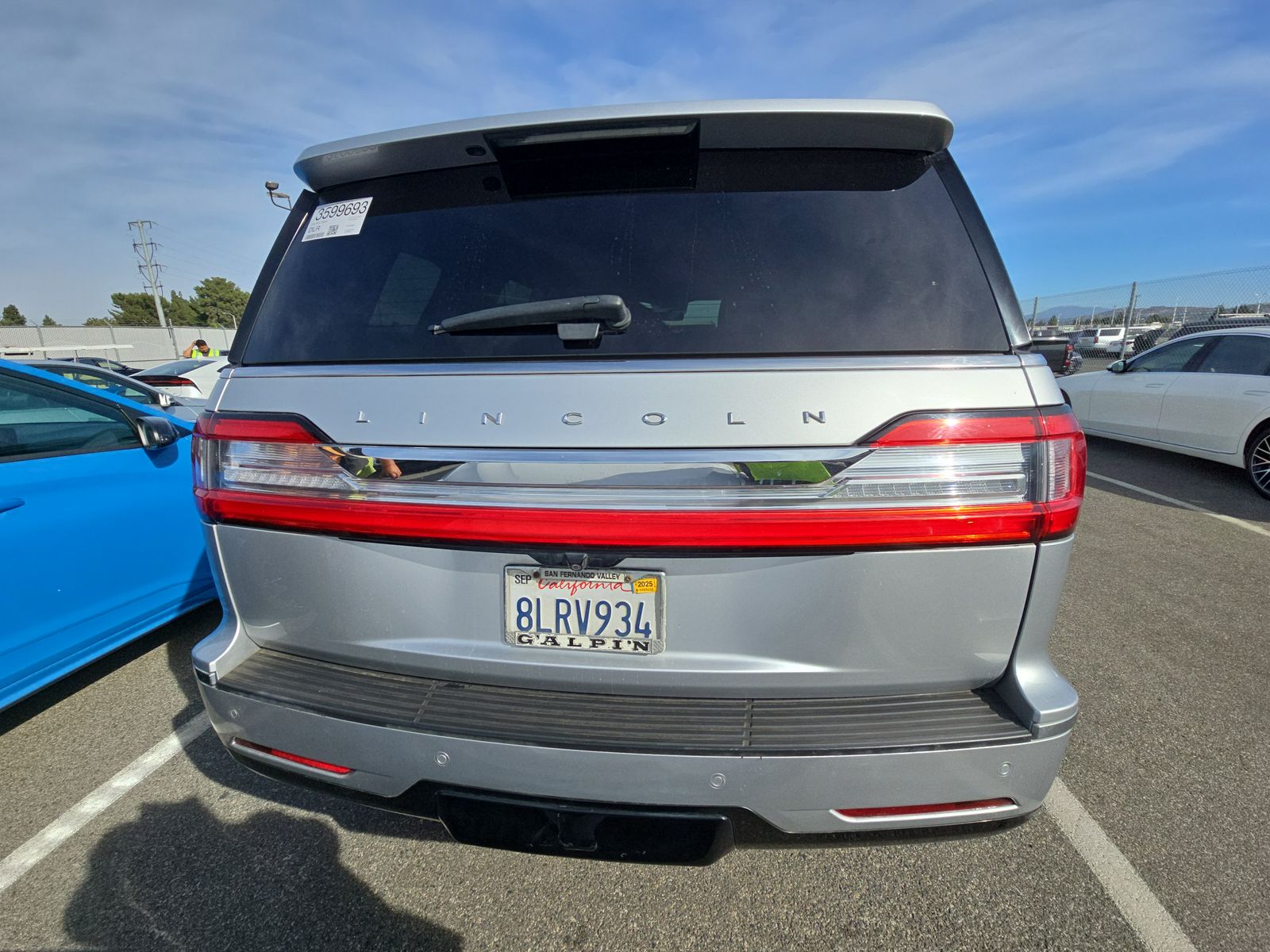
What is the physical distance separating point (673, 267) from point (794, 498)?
2.10 ft

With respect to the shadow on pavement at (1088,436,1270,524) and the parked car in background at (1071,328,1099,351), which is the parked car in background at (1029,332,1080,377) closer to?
the shadow on pavement at (1088,436,1270,524)

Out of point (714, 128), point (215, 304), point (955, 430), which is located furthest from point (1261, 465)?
point (215, 304)

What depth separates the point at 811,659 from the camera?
4.50 ft

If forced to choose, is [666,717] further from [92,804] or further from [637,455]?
[92,804]

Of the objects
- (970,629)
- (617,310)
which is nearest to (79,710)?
(617,310)

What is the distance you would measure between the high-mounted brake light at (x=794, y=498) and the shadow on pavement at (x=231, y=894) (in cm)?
116

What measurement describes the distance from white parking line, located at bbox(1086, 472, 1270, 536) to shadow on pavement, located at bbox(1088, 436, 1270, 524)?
61 mm

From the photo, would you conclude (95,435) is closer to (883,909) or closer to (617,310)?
(617,310)

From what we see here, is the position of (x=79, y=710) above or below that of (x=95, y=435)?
below

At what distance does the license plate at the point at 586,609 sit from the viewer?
4.50ft

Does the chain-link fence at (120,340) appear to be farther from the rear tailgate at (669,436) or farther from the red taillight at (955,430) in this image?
the red taillight at (955,430)

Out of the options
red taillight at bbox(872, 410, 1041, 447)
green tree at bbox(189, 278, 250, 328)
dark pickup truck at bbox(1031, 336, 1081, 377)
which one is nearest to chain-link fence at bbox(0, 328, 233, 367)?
green tree at bbox(189, 278, 250, 328)

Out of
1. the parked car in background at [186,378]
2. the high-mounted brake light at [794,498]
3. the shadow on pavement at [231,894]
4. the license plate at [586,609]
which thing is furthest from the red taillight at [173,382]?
the license plate at [586,609]

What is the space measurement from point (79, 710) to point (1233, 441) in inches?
372
